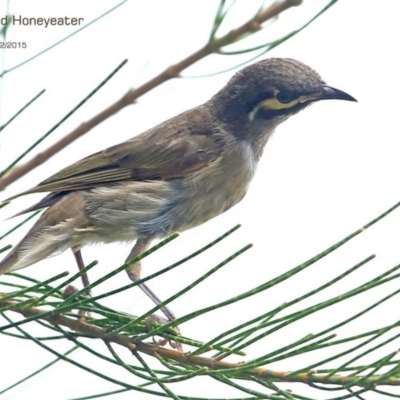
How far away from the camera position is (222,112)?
18.7ft

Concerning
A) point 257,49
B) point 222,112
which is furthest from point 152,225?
point 257,49

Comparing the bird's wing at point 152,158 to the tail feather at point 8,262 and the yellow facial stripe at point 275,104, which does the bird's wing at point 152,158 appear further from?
the tail feather at point 8,262

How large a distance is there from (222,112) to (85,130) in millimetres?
3847

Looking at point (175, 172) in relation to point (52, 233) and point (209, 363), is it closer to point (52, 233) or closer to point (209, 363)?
point (52, 233)

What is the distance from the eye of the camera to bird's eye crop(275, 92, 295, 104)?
5273 millimetres

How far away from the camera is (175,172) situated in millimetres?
5207

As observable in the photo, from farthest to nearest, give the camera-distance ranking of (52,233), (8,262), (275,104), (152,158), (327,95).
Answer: (275,104) < (152,158) < (327,95) < (52,233) < (8,262)

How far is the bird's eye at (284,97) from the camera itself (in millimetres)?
5273

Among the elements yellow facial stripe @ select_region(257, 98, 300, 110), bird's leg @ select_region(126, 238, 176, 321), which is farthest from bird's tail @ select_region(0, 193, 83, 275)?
yellow facial stripe @ select_region(257, 98, 300, 110)

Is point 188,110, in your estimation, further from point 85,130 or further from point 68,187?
point 85,130

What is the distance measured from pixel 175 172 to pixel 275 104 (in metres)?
0.82

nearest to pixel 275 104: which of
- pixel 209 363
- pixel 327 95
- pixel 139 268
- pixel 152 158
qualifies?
pixel 327 95

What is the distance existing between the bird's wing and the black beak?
0.70 m

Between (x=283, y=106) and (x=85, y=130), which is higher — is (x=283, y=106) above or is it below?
above
